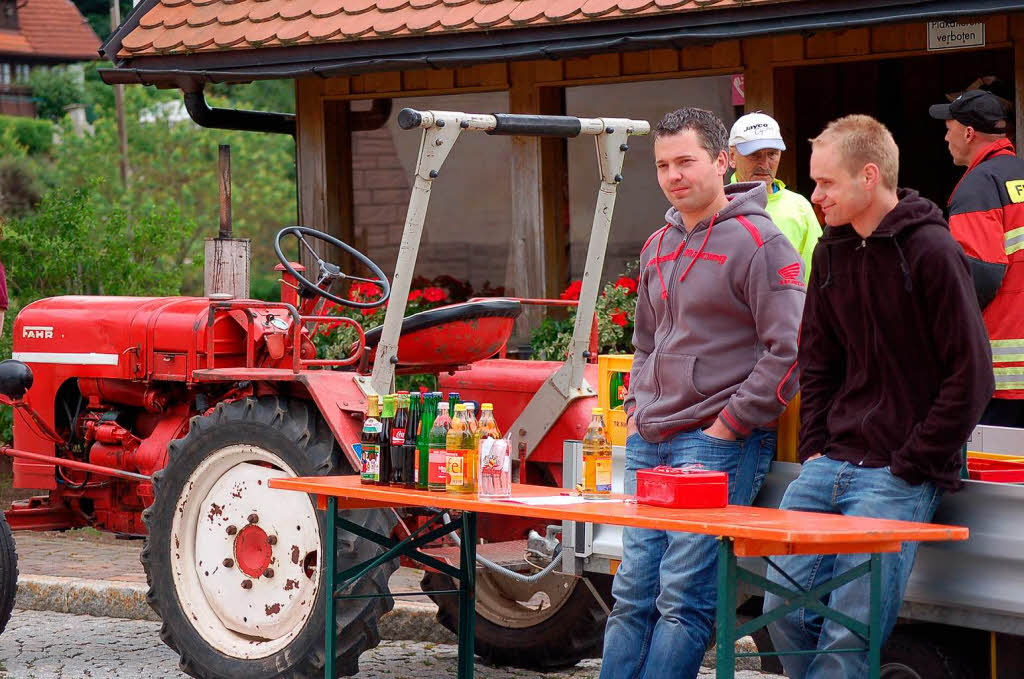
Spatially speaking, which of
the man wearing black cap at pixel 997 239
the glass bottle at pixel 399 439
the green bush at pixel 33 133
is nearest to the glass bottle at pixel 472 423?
the glass bottle at pixel 399 439

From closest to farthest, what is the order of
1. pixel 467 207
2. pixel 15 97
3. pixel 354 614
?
pixel 354 614, pixel 467 207, pixel 15 97

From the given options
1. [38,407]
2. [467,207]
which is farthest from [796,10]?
[38,407]

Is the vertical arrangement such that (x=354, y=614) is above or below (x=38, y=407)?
below

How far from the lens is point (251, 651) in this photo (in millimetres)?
5852

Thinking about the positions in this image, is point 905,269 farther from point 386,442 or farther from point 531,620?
point 531,620

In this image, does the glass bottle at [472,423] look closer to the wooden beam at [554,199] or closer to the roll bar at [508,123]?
the roll bar at [508,123]

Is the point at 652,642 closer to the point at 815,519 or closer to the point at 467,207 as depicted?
the point at 815,519

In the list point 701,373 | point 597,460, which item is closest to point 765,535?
point 701,373

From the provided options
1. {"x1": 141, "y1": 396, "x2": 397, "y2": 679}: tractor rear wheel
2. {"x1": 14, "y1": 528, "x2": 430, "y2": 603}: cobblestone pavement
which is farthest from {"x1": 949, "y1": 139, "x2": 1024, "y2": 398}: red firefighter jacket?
{"x1": 14, "y1": 528, "x2": 430, "y2": 603}: cobblestone pavement

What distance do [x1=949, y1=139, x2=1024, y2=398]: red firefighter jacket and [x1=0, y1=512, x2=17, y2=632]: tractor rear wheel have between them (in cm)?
389

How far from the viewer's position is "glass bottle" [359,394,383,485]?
4.84m

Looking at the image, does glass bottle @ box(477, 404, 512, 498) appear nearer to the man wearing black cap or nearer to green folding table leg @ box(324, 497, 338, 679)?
green folding table leg @ box(324, 497, 338, 679)

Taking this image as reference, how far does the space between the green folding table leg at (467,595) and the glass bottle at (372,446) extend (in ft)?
1.52

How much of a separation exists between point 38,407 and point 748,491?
403 cm
